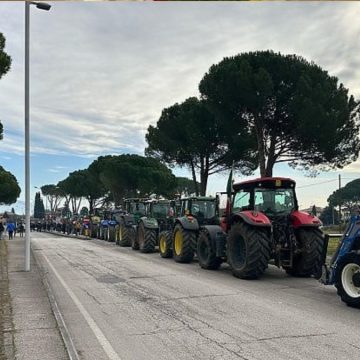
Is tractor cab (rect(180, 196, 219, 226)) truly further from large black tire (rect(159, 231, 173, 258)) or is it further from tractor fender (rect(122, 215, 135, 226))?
tractor fender (rect(122, 215, 135, 226))

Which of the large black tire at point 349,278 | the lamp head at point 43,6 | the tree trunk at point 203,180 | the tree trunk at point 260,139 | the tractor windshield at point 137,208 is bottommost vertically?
the large black tire at point 349,278

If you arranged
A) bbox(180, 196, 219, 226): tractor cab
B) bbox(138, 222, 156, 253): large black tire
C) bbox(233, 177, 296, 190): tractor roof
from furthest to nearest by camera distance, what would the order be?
bbox(138, 222, 156, 253): large black tire < bbox(180, 196, 219, 226): tractor cab < bbox(233, 177, 296, 190): tractor roof

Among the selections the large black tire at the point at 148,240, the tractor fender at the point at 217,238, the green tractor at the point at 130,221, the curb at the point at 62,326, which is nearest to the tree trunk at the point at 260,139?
the green tractor at the point at 130,221

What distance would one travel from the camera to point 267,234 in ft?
37.0

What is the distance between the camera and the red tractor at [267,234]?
36.2 feet

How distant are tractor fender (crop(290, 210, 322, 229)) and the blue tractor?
8.82 ft

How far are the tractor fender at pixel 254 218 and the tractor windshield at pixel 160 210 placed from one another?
10551 millimetres

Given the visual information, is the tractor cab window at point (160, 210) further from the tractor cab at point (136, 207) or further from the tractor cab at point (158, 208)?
the tractor cab at point (136, 207)

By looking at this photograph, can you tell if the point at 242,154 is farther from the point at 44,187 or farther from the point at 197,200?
the point at 44,187

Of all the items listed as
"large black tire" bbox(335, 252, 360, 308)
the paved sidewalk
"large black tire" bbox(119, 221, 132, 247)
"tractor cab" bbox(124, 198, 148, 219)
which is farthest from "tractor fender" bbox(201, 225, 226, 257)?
"tractor cab" bbox(124, 198, 148, 219)

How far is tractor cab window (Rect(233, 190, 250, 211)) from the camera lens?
12289mm

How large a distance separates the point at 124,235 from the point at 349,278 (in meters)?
16.8

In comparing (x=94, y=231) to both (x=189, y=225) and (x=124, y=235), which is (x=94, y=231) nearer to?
(x=124, y=235)

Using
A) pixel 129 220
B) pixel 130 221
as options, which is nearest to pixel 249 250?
pixel 130 221
